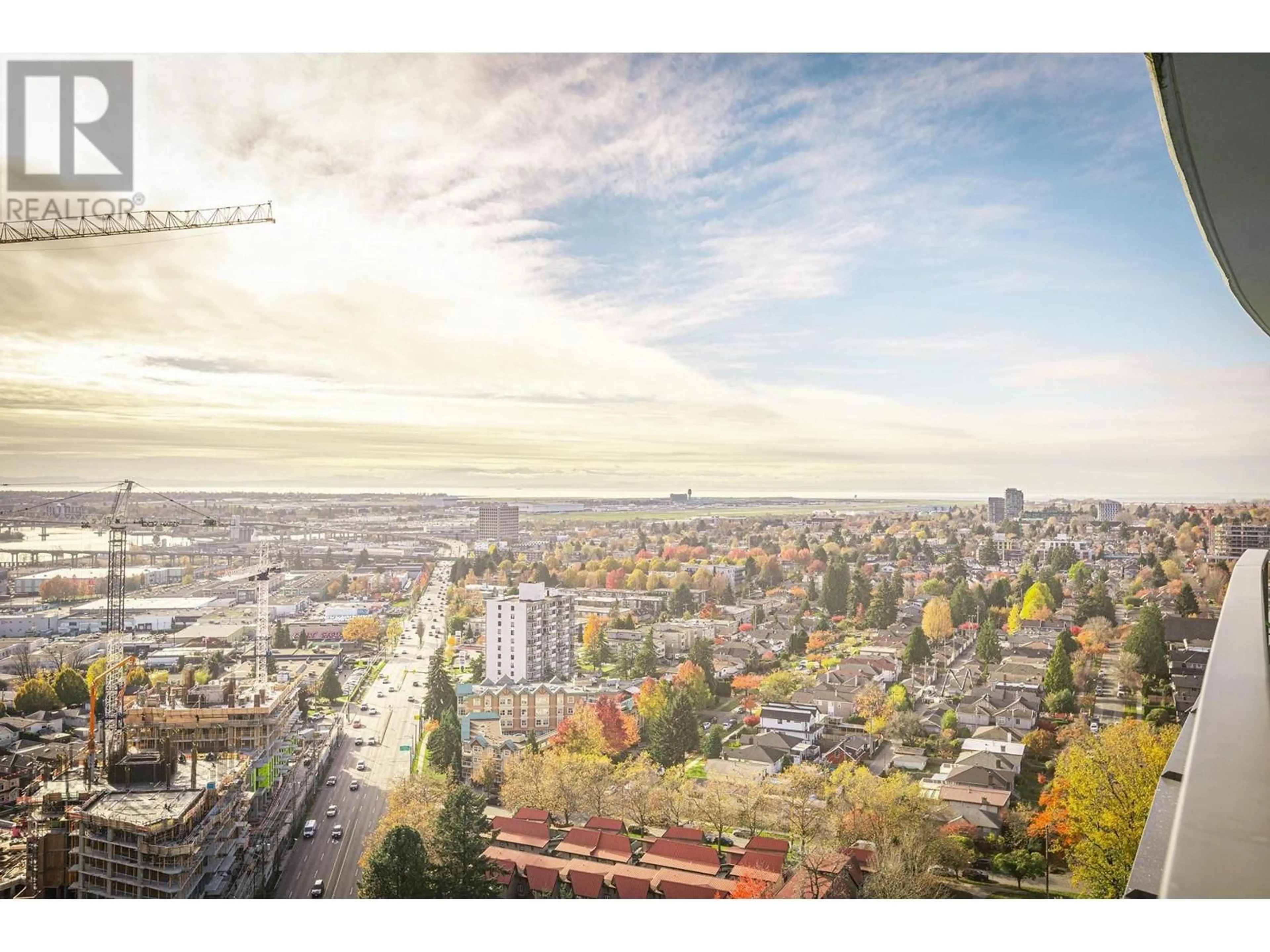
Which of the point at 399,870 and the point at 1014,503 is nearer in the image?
the point at 399,870

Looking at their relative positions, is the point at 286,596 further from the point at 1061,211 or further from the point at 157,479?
the point at 1061,211

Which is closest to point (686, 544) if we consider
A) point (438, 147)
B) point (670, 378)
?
point (670, 378)

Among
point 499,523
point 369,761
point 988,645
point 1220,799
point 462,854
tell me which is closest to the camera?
point 1220,799

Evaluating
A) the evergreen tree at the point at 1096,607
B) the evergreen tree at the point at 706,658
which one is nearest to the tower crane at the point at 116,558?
the evergreen tree at the point at 706,658

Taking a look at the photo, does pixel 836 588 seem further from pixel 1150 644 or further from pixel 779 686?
pixel 1150 644

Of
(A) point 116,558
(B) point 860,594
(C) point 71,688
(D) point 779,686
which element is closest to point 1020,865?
(D) point 779,686

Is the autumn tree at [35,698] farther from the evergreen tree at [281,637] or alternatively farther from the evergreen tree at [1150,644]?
the evergreen tree at [1150,644]

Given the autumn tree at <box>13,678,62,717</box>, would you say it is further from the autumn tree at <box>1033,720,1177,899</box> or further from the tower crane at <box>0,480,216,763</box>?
the autumn tree at <box>1033,720,1177,899</box>
